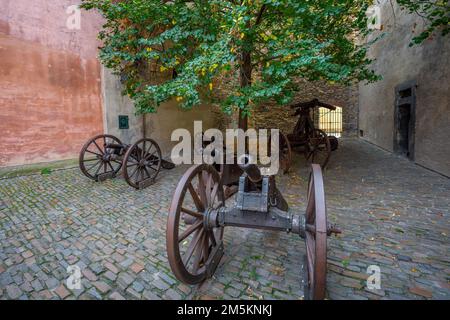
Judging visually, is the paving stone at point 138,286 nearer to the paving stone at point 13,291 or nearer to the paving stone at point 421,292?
the paving stone at point 13,291

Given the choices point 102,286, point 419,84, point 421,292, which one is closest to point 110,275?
point 102,286

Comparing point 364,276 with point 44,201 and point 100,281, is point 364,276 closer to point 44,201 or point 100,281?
point 100,281

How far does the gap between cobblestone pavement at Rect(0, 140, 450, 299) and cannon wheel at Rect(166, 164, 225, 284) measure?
0.63 ft

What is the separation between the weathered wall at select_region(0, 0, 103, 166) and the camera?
595 centimetres

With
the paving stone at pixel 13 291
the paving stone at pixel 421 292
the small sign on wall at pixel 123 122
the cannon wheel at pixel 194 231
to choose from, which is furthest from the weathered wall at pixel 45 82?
the paving stone at pixel 421 292

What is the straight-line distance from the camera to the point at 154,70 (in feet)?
25.8

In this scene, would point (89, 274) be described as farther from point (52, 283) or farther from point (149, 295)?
point (149, 295)

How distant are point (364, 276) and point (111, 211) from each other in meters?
3.63

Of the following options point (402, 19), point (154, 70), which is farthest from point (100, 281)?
point (402, 19)

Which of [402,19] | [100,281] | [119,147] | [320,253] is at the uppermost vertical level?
[402,19]

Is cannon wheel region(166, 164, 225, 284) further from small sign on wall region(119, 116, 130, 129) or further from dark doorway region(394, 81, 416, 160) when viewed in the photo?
dark doorway region(394, 81, 416, 160)

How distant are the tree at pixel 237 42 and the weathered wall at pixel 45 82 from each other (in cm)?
162

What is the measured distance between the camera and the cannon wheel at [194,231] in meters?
1.99

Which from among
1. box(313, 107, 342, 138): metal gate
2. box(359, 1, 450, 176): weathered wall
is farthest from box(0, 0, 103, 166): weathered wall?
box(313, 107, 342, 138): metal gate
